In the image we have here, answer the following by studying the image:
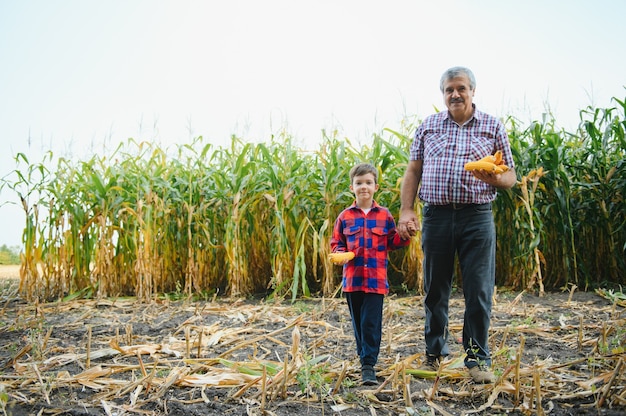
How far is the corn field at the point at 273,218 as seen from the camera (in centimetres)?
563

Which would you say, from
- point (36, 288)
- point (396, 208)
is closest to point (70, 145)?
point (36, 288)

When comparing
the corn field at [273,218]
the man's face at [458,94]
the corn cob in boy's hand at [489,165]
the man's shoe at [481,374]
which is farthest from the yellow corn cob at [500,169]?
the corn field at [273,218]

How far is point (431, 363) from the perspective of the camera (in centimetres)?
316

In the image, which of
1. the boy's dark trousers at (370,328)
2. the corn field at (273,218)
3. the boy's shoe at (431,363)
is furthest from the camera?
the corn field at (273,218)

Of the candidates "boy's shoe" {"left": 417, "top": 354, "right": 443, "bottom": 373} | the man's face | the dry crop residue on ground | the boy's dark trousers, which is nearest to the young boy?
the boy's dark trousers

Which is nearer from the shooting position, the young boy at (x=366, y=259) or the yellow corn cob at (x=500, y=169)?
the yellow corn cob at (x=500, y=169)

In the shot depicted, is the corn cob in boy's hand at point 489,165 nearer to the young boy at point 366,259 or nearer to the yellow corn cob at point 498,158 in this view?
the yellow corn cob at point 498,158

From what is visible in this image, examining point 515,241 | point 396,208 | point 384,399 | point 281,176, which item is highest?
point 281,176

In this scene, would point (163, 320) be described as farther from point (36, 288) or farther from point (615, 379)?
point (615, 379)

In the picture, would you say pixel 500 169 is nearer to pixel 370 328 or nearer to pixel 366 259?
pixel 366 259

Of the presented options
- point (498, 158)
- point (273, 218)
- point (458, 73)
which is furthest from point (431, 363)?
point (273, 218)

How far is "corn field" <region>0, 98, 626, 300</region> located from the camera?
18.5ft

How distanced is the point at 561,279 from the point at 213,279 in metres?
4.17

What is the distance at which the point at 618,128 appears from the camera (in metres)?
5.76
